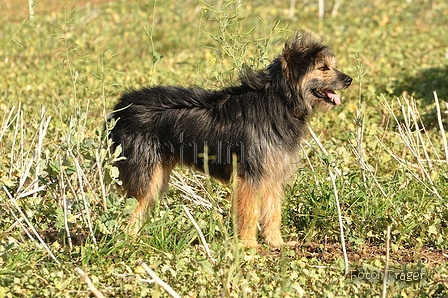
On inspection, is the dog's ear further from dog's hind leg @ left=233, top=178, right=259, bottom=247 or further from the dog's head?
dog's hind leg @ left=233, top=178, right=259, bottom=247

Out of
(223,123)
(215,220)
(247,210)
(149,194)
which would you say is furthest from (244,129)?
(149,194)

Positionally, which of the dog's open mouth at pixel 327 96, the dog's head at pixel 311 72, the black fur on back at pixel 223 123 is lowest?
the black fur on back at pixel 223 123

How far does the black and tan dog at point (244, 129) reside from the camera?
17.5 feet

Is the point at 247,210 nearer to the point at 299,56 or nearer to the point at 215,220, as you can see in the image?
the point at 215,220

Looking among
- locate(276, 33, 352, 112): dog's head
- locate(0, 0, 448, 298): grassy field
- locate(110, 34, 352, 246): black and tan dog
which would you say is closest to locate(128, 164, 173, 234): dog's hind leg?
locate(110, 34, 352, 246): black and tan dog

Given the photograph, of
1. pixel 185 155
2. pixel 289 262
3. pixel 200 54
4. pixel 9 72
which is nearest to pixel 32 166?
pixel 185 155

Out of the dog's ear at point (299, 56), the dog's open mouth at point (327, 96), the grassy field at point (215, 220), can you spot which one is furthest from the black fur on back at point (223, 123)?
the grassy field at point (215, 220)

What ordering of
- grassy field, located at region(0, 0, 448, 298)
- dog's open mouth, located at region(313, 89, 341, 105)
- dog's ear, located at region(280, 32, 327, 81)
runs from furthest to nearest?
dog's open mouth, located at region(313, 89, 341, 105) < dog's ear, located at region(280, 32, 327, 81) < grassy field, located at region(0, 0, 448, 298)

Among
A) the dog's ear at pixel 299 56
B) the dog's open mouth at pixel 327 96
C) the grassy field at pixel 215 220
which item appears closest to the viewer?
the grassy field at pixel 215 220

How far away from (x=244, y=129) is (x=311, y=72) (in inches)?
25.6

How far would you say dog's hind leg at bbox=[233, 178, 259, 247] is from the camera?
5348 millimetres

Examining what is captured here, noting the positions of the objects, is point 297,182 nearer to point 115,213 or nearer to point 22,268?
point 115,213

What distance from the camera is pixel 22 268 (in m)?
4.62

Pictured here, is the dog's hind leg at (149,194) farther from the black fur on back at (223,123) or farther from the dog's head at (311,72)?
the dog's head at (311,72)
